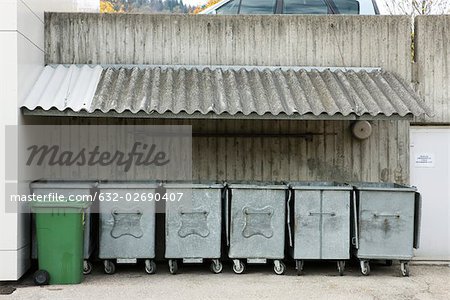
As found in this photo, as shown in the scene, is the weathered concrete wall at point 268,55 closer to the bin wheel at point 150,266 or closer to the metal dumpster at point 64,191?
the metal dumpster at point 64,191

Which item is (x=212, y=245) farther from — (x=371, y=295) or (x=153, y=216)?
(x=371, y=295)

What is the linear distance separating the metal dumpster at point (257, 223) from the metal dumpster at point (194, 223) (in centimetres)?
23

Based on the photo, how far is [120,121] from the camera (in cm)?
1002

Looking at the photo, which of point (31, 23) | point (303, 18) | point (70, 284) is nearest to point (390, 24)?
point (303, 18)

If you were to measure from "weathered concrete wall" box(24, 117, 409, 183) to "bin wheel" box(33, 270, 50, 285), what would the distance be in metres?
2.34

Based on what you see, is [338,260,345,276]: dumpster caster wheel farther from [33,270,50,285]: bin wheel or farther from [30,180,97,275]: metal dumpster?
[33,270,50,285]: bin wheel

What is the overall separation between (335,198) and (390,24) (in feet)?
11.6

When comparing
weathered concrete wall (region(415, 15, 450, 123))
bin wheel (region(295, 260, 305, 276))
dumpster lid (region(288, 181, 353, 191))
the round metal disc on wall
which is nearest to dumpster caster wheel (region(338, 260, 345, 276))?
bin wheel (region(295, 260, 305, 276))

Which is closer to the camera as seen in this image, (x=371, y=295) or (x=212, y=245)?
(x=371, y=295)

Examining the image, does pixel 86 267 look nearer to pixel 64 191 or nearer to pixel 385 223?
pixel 64 191

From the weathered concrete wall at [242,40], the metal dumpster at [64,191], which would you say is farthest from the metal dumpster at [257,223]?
the weathered concrete wall at [242,40]

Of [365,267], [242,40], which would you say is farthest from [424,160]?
[242,40]

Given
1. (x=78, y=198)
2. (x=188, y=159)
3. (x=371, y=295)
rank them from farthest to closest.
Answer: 1. (x=188, y=159)
2. (x=78, y=198)
3. (x=371, y=295)

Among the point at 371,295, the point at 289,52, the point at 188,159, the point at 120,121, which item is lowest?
the point at 371,295
